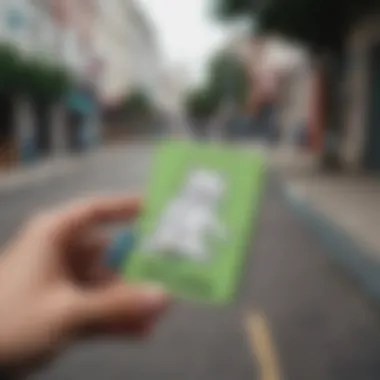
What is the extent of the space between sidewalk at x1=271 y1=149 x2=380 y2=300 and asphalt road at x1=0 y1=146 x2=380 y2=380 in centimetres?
22

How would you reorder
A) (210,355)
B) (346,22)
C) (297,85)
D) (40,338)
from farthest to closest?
1. (297,85)
2. (346,22)
3. (210,355)
4. (40,338)

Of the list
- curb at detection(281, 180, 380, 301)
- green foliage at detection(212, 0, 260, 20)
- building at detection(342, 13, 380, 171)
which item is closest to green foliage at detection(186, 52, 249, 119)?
curb at detection(281, 180, 380, 301)

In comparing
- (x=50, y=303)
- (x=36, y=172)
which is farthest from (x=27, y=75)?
(x=50, y=303)

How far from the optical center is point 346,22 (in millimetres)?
6812

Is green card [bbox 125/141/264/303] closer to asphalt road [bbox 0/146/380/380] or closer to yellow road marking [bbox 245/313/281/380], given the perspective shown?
asphalt road [bbox 0/146/380/380]

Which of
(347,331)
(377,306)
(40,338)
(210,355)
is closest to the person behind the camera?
(40,338)

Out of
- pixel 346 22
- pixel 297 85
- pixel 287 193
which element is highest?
pixel 346 22

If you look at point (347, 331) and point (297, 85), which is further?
point (297, 85)

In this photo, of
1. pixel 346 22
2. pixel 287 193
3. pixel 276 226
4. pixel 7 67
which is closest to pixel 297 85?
pixel 346 22

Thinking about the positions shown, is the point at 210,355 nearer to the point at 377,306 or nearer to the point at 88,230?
the point at 377,306

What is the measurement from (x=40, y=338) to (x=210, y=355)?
1.38 metres

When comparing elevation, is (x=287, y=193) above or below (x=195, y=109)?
below

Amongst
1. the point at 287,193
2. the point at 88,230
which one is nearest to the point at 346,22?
the point at 287,193

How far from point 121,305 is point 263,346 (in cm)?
149
